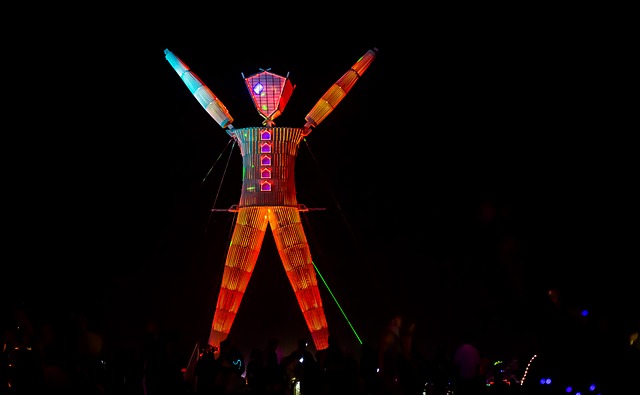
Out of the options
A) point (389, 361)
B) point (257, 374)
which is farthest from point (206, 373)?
point (389, 361)

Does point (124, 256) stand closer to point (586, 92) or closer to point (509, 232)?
point (586, 92)

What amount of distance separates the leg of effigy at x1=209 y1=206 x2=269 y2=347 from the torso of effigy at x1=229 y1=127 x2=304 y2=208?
10.7 inches

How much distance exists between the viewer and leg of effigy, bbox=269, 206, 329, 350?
14.9 metres

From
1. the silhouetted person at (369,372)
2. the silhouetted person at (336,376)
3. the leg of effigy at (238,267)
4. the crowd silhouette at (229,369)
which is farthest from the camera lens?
the leg of effigy at (238,267)

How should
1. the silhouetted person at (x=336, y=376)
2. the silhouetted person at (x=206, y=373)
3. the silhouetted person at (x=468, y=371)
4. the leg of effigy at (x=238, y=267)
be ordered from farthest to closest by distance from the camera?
the leg of effigy at (x=238, y=267)
the silhouetted person at (x=206, y=373)
the silhouetted person at (x=468, y=371)
the silhouetted person at (x=336, y=376)

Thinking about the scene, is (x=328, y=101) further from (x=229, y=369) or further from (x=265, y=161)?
(x=229, y=369)

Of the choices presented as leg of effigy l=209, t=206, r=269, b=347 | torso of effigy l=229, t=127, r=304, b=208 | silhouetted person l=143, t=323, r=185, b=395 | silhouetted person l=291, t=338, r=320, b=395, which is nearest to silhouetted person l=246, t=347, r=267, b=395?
silhouetted person l=291, t=338, r=320, b=395

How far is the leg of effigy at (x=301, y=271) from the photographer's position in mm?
14859

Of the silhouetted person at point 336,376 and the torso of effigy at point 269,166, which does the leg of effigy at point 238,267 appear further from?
the silhouetted person at point 336,376

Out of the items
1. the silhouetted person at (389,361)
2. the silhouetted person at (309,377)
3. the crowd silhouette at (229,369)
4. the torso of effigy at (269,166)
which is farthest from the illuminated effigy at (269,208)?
the silhouetted person at (309,377)

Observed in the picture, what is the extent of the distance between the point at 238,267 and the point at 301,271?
1.02m

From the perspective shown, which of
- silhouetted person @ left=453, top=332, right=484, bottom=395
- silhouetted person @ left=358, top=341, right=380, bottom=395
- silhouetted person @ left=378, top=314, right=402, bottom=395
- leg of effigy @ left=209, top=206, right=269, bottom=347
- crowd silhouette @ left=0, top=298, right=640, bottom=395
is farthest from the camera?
leg of effigy @ left=209, top=206, right=269, bottom=347

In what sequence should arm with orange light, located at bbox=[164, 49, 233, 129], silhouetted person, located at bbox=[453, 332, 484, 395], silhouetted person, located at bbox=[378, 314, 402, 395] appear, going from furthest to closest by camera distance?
arm with orange light, located at bbox=[164, 49, 233, 129] → silhouetted person, located at bbox=[453, 332, 484, 395] → silhouetted person, located at bbox=[378, 314, 402, 395]

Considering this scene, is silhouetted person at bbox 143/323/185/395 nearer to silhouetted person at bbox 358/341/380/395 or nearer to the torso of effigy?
silhouetted person at bbox 358/341/380/395
